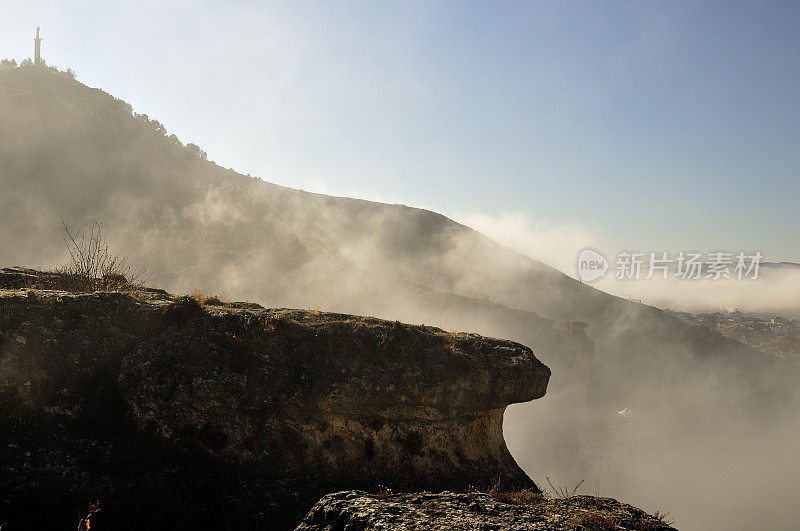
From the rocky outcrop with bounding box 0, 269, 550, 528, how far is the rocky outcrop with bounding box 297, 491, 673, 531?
8.24 feet

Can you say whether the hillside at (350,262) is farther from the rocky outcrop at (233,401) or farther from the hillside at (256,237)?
the rocky outcrop at (233,401)

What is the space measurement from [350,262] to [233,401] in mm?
39088

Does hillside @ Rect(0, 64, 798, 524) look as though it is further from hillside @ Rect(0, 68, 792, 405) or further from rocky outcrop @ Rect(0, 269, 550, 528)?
rocky outcrop @ Rect(0, 269, 550, 528)

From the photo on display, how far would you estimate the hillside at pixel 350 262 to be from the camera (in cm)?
3809

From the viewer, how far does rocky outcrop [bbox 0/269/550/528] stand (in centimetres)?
780

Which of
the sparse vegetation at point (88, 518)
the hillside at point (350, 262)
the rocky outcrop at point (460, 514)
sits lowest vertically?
the sparse vegetation at point (88, 518)

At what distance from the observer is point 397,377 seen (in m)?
9.93

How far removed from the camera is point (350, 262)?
1881 inches

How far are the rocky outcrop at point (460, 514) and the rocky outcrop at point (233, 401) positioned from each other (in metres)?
2.51

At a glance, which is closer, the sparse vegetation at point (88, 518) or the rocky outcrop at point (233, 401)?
the sparse vegetation at point (88, 518)

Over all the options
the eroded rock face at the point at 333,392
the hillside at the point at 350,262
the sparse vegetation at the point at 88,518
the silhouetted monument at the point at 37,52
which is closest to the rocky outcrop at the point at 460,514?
the sparse vegetation at the point at 88,518

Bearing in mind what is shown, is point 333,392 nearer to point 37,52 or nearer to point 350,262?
point 350,262

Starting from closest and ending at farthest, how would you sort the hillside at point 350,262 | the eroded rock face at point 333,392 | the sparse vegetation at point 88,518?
the sparse vegetation at point 88,518 < the eroded rock face at point 333,392 < the hillside at point 350,262

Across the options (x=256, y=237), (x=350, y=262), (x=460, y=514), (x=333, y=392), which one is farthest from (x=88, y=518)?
(x=350, y=262)
